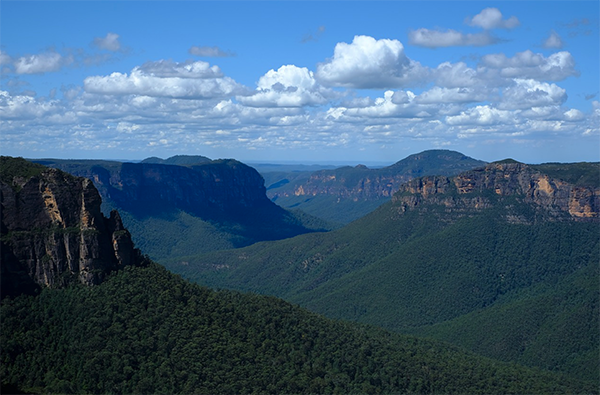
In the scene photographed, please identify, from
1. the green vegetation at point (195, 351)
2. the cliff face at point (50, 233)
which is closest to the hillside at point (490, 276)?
the green vegetation at point (195, 351)

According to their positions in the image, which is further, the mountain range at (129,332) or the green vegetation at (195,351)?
the mountain range at (129,332)

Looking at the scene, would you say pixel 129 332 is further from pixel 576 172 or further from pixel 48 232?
pixel 576 172

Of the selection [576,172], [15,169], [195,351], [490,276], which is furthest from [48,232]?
[576,172]

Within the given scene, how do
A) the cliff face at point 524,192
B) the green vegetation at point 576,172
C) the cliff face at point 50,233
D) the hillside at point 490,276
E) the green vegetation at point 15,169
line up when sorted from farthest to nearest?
1. the green vegetation at point 576,172
2. the cliff face at point 524,192
3. the hillside at point 490,276
4. the green vegetation at point 15,169
5. the cliff face at point 50,233

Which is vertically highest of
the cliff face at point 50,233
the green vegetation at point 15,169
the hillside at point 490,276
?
the green vegetation at point 15,169

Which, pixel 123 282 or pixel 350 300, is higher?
pixel 123 282

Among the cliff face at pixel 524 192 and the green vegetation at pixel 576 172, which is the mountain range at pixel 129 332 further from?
the green vegetation at pixel 576 172

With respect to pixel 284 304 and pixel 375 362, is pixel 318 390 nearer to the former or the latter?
pixel 375 362

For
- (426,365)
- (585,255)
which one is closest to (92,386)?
(426,365)
